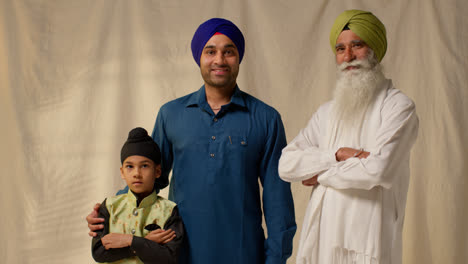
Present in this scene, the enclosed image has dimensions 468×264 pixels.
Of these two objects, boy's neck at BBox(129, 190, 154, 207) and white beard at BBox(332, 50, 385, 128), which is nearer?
white beard at BBox(332, 50, 385, 128)

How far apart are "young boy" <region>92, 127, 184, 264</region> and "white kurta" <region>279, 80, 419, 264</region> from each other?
61 centimetres

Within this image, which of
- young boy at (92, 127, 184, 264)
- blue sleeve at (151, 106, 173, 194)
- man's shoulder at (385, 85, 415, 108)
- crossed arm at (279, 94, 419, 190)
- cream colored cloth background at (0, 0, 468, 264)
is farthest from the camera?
cream colored cloth background at (0, 0, 468, 264)

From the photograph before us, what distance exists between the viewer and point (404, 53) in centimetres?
438

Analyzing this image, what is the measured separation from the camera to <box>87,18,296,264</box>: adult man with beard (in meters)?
2.75

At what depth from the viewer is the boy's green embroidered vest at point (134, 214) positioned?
104 inches

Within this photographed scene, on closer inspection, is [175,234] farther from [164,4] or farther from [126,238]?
[164,4]

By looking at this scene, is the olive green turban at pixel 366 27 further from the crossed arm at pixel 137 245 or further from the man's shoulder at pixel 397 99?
the crossed arm at pixel 137 245

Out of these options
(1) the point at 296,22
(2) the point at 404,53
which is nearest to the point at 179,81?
(1) the point at 296,22

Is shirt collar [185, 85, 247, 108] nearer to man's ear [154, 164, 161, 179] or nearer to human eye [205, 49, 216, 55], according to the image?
human eye [205, 49, 216, 55]

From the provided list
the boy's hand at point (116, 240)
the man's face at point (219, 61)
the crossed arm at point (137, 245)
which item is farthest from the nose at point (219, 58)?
the boy's hand at point (116, 240)

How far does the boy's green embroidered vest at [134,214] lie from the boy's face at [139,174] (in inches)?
1.6

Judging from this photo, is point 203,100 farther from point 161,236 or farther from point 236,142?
point 161,236

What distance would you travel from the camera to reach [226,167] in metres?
2.76

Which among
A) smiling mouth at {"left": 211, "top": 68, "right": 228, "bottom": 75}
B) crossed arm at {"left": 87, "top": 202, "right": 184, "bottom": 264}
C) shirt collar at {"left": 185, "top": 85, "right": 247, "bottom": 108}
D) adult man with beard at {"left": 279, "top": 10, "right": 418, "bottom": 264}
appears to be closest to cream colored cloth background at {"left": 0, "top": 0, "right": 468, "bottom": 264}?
shirt collar at {"left": 185, "top": 85, "right": 247, "bottom": 108}
